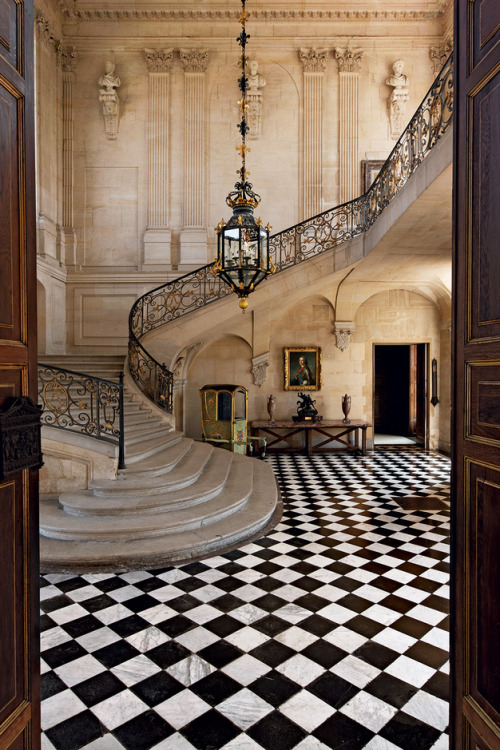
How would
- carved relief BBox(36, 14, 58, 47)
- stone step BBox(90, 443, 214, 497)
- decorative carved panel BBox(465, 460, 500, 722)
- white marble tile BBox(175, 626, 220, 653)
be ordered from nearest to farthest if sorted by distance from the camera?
decorative carved panel BBox(465, 460, 500, 722) → white marble tile BBox(175, 626, 220, 653) → stone step BBox(90, 443, 214, 497) → carved relief BBox(36, 14, 58, 47)

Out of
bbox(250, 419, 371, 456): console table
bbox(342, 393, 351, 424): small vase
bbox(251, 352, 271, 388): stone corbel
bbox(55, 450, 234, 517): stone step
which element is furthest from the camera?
bbox(251, 352, 271, 388): stone corbel

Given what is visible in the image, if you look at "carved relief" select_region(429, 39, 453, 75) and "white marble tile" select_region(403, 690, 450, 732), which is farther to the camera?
"carved relief" select_region(429, 39, 453, 75)

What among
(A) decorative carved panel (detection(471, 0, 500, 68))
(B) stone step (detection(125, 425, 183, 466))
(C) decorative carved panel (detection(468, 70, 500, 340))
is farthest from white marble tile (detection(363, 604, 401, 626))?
(B) stone step (detection(125, 425, 183, 466))

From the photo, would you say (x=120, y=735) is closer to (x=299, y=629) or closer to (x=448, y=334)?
(x=299, y=629)

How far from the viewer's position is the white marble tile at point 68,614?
335cm

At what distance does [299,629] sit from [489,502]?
2171 millimetres

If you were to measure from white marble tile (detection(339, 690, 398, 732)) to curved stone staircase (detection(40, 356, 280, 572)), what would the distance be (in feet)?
7.32

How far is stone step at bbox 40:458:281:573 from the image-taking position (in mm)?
4203

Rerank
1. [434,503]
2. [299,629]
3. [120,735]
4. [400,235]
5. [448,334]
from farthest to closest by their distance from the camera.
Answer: [448,334] < [400,235] < [434,503] < [299,629] < [120,735]

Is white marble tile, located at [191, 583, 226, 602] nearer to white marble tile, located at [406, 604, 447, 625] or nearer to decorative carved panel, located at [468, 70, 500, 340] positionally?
white marble tile, located at [406, 604, 447, 625]

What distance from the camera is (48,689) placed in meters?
2.59

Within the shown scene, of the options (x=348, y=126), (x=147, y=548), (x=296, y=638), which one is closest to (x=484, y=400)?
(x=296, y=638)

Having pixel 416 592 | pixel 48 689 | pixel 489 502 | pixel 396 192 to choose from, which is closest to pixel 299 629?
pixel 416 592

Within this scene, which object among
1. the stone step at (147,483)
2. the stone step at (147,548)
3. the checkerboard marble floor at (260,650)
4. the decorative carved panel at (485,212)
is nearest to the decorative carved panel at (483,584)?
the decorative carved panel at (485,212)
